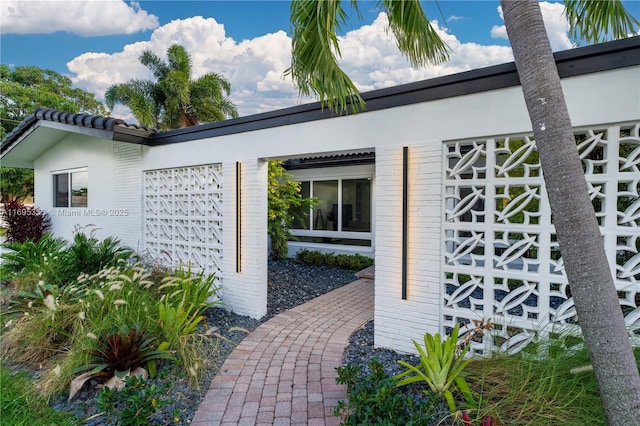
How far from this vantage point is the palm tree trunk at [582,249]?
7.19 ft

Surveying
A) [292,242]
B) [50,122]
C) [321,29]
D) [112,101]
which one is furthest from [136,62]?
[321,29]

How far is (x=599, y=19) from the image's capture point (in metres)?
4.07

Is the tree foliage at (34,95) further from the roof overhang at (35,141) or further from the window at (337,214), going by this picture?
the window at (337,214)

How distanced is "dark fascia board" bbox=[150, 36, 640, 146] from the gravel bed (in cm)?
345

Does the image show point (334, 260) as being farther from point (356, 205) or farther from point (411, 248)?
point (411, 248)

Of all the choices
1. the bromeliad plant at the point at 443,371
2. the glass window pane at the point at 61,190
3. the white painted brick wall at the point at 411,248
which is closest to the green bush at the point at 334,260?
the white painted brick wall at the point at 411,248

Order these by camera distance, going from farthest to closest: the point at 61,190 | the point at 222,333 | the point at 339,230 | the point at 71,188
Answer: the point at 339,230
the point at 61,190
the point at 71,188
the point at 222,333

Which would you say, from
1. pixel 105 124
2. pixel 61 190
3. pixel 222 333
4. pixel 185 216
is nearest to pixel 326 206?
pixel 185 216

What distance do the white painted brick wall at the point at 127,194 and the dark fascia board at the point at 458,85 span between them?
309 cm

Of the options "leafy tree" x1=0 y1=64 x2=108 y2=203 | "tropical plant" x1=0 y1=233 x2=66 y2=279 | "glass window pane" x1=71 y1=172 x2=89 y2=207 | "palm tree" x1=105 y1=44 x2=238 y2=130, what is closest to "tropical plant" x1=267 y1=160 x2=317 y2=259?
"tropical plant" x1=0 y1=233 x2=66 y2=279

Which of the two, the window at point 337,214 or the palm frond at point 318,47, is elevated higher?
the palm frond at point 318,47

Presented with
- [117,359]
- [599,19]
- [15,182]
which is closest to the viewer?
[117,359]

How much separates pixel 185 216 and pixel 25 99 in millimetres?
25242

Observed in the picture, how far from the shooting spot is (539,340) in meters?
3.62
